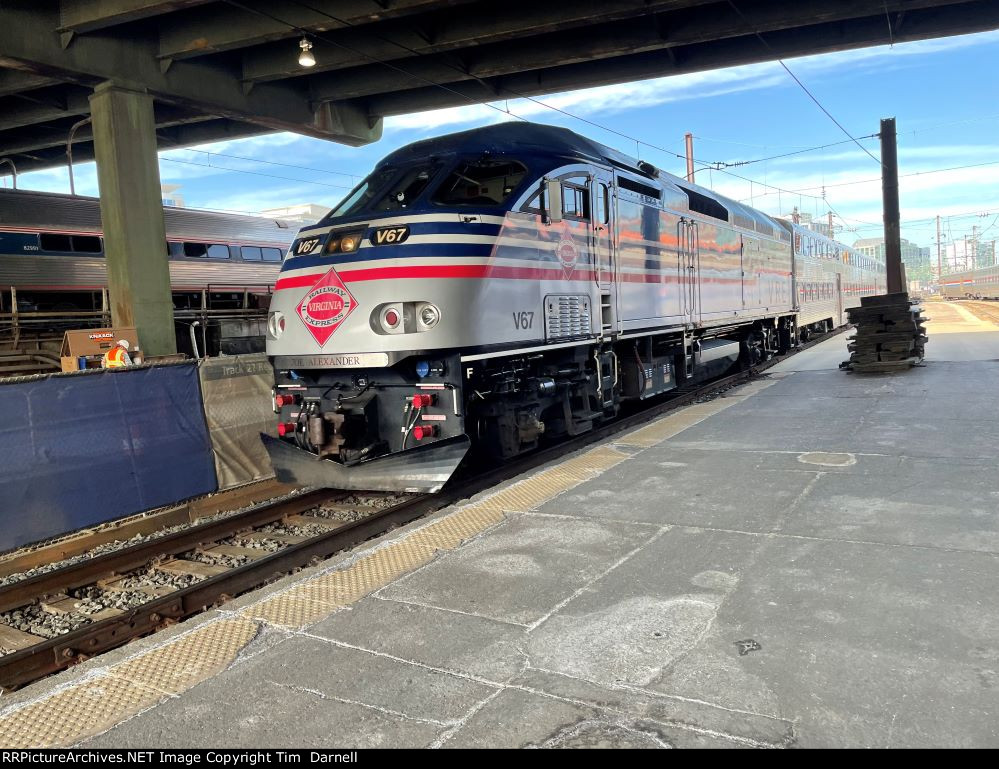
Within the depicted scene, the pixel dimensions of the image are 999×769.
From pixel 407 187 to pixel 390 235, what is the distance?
1.33 m

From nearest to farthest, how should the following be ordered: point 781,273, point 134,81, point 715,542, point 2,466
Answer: point 715,542 < point 2,466 < point 134,81 < point 781,273

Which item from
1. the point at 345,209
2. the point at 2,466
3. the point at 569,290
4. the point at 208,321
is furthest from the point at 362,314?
the point at 208,321

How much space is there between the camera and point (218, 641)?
4004 mm

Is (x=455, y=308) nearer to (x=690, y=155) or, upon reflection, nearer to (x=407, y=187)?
(x=407, y=187)

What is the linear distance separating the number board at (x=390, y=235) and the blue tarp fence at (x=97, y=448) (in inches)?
130

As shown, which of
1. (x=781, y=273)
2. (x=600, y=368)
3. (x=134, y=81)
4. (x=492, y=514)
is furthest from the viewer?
(x=781, y=273)

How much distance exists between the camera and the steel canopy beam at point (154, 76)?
12.0 m

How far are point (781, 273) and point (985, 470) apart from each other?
13.4 m

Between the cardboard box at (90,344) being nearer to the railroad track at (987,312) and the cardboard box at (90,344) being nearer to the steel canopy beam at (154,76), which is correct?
the steel canopy beam at (154,76)

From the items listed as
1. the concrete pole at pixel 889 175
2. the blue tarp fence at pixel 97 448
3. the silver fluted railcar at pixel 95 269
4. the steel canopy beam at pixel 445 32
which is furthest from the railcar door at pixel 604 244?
the concrete pole at pixel 889 175

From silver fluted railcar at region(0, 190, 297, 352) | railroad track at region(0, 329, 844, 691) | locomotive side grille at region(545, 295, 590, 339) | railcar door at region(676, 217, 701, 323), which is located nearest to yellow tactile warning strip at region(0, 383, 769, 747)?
railroad track at region(0, 329, 844, 691)

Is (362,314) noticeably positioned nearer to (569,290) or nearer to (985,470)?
(569,290)
